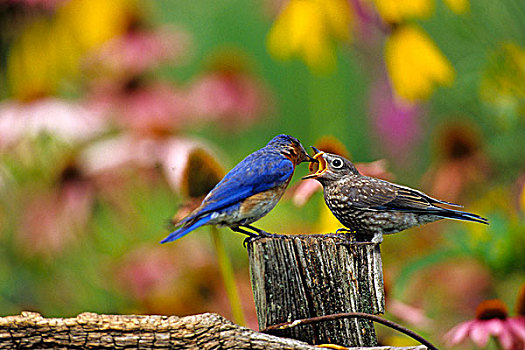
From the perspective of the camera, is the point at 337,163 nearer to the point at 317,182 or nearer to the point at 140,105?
the point at 317,182

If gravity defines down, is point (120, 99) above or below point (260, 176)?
above

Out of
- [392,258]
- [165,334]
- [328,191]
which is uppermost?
[392,258]

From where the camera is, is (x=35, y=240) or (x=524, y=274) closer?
(x=524, y=274)

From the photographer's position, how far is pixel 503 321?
1.46m

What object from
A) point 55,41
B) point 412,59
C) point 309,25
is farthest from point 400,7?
point 55,41

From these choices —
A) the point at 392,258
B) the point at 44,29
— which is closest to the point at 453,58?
the point at 392,258

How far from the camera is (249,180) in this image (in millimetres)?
1030

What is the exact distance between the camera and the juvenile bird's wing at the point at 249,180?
101 centimetres

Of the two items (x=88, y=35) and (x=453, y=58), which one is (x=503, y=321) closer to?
(x=88, y=35)

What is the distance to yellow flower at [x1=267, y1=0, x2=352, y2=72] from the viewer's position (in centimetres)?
206

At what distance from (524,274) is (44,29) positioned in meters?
1.72

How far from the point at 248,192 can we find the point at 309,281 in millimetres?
148

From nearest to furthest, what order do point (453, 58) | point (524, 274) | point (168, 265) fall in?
point (524, 274) < point (168, 265) < point (453, 58)

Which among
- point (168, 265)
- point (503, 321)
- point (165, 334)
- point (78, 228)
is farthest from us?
point (168, 265)
